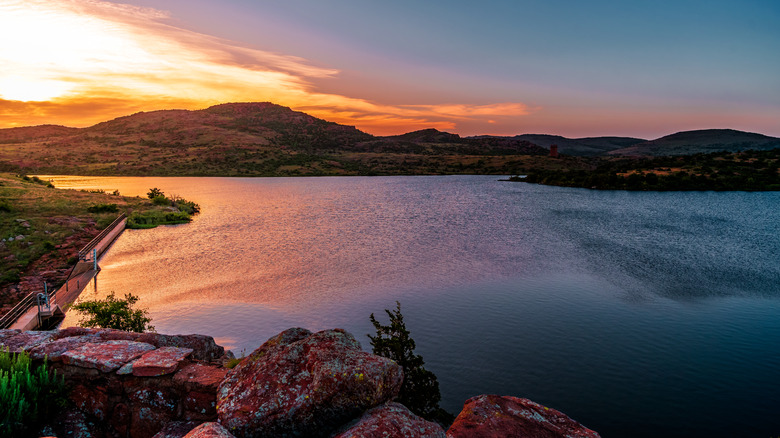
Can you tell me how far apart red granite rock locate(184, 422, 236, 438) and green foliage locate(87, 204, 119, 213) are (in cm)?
6279

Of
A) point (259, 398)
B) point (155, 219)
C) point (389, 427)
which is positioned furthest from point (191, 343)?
point (155, 219)

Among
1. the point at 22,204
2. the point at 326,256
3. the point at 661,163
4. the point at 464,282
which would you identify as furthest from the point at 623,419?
the point at 661,163

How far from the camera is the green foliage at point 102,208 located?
5741 cm

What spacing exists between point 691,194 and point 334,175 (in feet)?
450

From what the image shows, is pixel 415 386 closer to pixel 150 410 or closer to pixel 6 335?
pixel 150 410

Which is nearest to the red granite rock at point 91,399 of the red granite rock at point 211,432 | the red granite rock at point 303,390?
the red granite rock at point 303,390

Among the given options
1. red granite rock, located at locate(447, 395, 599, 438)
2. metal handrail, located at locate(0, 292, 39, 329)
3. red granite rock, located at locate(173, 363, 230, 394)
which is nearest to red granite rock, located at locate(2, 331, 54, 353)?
red granite rock, located at locate(173, 363, 230, 394)

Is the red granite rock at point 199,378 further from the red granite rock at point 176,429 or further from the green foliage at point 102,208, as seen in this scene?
the green foliage at point 102,208

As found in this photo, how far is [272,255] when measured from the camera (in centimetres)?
4209

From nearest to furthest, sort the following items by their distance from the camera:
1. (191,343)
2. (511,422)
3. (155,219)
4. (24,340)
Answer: (511,422), (24,340), (191,343), (155,219)

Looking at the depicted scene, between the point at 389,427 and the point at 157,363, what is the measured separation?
6.08 meters

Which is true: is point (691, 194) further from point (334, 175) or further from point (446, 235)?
point (334, 175)

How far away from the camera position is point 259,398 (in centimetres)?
835

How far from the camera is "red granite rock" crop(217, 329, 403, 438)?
8055mm
